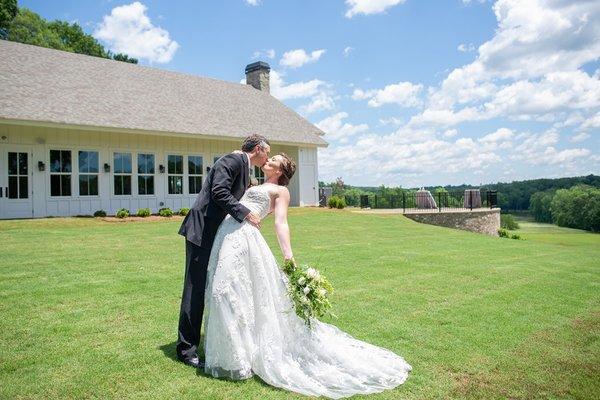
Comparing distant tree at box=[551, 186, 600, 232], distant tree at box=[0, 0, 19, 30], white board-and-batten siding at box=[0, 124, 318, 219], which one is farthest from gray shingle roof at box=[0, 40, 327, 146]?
distant tree at box=[551, 186, 600, 232]

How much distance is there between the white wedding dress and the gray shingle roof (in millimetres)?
16577

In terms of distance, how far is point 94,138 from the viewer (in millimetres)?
20812

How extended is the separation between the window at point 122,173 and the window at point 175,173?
2063 millimetres

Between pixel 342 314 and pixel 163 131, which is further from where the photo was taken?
pixel 163 131

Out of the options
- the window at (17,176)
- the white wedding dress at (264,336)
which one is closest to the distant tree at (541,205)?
the window at (17,176)

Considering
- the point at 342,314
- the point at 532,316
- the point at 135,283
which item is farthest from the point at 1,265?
the point at 532,316

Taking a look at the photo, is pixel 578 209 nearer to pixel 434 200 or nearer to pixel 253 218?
pixel 434 200

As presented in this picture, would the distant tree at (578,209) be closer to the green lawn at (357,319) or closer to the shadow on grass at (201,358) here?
the green lawn at (357,319)

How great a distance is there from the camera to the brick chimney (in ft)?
113

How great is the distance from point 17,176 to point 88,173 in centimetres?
277

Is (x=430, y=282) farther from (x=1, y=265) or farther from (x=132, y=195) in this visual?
(x=132, y=195)

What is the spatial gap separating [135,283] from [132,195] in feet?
49.1

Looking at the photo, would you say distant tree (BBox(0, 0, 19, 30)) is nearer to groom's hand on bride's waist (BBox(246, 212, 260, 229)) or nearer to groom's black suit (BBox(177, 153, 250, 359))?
groom's black suit (BBox(177, 153, 250, 359))

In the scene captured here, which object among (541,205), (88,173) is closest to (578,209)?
(541,205)
